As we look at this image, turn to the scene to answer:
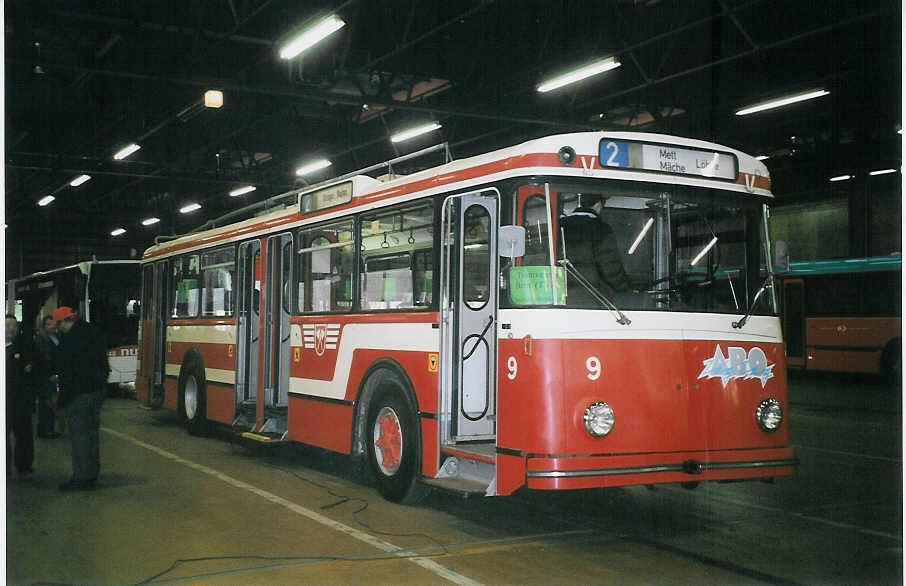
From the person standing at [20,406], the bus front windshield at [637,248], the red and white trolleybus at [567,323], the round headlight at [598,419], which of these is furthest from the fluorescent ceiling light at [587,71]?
the round headlight at [598,419]

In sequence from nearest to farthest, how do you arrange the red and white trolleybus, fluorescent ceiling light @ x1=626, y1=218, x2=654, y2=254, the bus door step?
the red and white trolleybus → fluorescent ceiling light @ x1=626, y1=218, x2=654, y2=254 → the bus door step

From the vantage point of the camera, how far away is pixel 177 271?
53.3 ft

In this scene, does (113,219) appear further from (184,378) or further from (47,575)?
(47,575)

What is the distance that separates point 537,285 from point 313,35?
10119mm

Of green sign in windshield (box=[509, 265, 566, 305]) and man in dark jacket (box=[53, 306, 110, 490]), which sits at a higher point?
green sign in windshield (box=[509, 265, 566, 305])

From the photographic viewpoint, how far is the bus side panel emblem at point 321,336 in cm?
1065

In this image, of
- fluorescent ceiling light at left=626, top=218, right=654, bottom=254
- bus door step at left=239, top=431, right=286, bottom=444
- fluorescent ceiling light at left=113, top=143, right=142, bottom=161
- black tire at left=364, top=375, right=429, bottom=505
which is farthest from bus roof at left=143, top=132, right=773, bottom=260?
fluorescent ceiling light at left=113, top=143, right=142, bottom=161

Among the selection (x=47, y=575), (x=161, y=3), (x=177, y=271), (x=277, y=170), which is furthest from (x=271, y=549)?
(x=277, y=170)

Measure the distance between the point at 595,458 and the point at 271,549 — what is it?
2.42 m

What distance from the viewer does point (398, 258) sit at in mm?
9594

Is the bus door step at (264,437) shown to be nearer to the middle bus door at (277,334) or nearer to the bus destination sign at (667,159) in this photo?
the middle bus door at (277,334)

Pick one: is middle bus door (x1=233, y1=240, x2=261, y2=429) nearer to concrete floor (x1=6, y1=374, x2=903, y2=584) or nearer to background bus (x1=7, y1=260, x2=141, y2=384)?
concrete floor (x1=6, y1=374, x2=903, y2=584)

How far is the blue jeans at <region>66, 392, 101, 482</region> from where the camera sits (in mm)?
10023

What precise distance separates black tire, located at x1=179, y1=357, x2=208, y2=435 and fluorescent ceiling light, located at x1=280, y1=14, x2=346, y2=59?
17.9 feet
